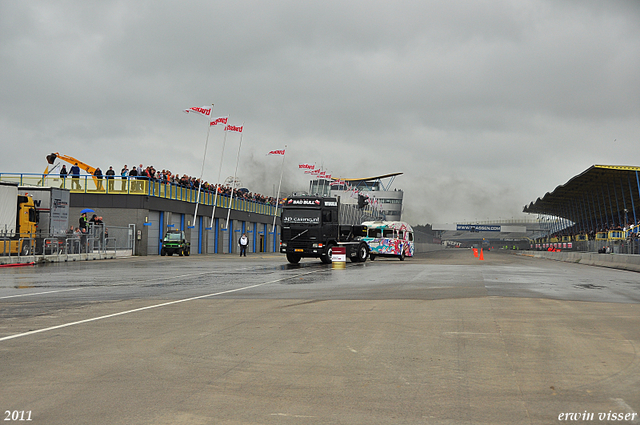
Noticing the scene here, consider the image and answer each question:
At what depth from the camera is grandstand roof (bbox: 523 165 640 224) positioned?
227ft

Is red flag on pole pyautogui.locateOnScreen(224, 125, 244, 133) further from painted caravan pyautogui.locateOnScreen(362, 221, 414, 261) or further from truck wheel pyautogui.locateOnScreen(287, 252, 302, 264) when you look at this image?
truck wheel pyautogui.locateOnScreen(287, 252, 302, 264)

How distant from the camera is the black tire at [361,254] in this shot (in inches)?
1469

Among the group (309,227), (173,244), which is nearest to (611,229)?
(173,244)

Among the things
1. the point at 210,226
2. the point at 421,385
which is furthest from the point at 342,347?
the point at 210,226

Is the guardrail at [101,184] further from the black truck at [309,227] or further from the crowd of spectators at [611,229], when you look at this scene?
the crowd of spectators at [611,229]

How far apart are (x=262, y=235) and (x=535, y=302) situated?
200 ft

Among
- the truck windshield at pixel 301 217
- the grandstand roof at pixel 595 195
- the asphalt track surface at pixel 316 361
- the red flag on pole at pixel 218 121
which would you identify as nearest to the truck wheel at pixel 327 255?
the truck windshield at pixel 301 217

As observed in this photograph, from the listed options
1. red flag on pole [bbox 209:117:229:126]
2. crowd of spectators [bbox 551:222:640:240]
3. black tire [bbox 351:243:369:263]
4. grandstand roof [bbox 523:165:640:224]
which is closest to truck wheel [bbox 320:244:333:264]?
black tire [bbox 351:243:369:263]

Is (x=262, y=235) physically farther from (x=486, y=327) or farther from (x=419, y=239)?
(x=486, y=327)

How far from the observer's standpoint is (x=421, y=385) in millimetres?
5926

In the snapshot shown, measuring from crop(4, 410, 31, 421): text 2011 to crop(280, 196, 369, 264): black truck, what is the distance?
2767cm

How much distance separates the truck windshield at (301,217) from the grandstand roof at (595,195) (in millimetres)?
40738

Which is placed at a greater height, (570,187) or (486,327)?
(570,187)

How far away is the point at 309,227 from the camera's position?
1298 inches
